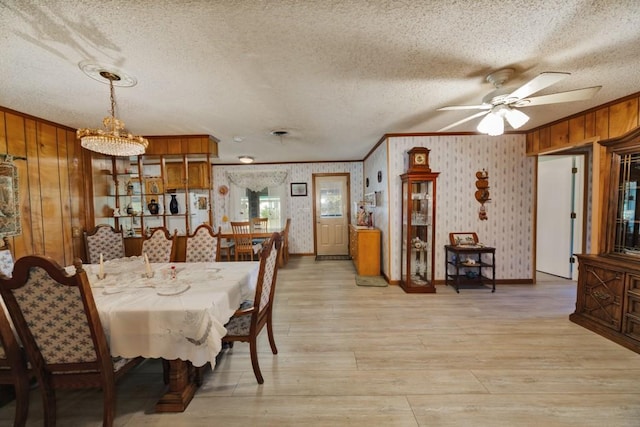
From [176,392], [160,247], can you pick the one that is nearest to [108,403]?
[176,392]

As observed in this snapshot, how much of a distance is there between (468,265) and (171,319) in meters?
3.69

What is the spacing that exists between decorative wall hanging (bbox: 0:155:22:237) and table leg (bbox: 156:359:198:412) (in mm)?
2407

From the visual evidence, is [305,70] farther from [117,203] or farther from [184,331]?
[117,203]

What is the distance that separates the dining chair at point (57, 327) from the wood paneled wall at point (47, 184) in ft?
6.62

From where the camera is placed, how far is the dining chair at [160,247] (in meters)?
3.08

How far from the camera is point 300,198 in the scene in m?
6.20

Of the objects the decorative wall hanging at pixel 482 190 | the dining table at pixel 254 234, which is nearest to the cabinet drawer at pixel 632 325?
the decorative wall hanging at pixel 482 190

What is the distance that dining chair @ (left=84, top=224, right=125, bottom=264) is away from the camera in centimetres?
323

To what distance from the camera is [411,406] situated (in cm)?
161

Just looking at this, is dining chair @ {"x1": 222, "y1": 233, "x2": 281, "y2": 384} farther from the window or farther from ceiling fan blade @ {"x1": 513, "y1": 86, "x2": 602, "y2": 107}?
the window

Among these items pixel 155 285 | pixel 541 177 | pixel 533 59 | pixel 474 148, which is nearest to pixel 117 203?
pixel 155 285

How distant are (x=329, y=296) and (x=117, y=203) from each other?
11.6ft

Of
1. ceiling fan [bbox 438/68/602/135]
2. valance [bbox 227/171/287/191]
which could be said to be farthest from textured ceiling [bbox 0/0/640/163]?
valance [bbox 227/171/287/191]

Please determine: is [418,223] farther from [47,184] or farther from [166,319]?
[47,184]
